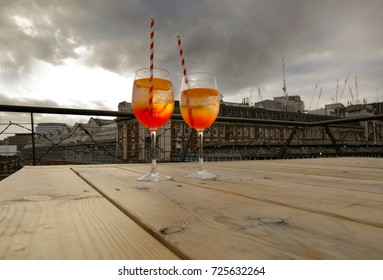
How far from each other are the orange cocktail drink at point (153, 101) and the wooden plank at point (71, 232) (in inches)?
23.2

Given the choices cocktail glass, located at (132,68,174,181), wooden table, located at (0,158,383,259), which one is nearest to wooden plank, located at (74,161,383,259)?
wooden table, located at (0,158,383,259)

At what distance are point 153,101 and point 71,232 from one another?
32.0 inches

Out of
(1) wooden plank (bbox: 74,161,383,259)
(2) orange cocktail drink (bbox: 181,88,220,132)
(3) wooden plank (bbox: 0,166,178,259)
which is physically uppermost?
(2) orange cocktail drink (bbox: 181,88,220,132)

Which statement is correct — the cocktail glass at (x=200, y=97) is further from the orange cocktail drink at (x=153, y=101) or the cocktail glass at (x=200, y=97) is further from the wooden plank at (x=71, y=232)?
the wooden plank at (x=71, y=232)

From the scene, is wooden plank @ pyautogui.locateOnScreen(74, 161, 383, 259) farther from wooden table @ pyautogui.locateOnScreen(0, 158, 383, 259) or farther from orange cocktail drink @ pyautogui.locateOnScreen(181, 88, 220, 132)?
orange cocktail drink @ pyautogui.locateOnScreen(181, 88, 220, 132)

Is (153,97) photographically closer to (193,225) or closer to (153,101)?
(153,101)

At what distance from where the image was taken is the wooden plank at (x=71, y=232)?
1.08 feet

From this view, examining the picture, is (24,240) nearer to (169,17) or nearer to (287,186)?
(287,186)

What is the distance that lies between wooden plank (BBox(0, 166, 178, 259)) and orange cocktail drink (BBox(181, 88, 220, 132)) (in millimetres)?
716

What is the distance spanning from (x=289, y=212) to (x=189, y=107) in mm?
829

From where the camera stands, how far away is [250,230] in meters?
0.41

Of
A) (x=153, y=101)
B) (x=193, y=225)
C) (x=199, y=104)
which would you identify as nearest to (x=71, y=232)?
(x=193, y=225)

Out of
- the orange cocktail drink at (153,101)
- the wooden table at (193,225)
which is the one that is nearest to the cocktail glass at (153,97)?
the orange cocktail drink at (153,101)

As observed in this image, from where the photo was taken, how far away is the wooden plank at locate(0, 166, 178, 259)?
330 millimetres
